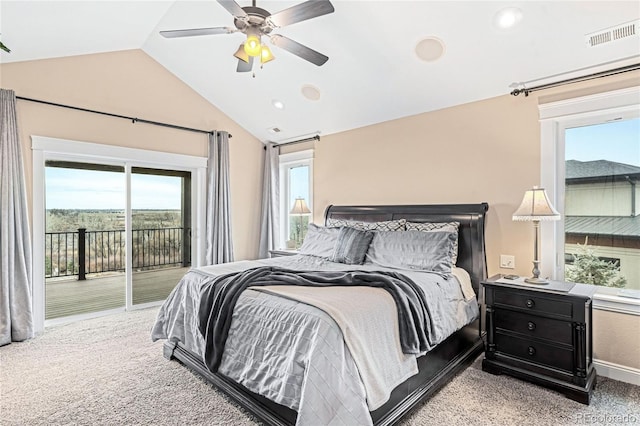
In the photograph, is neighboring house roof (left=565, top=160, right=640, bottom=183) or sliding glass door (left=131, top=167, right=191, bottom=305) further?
sliding glass door (left=131, top=167, right=191, bottom=305)

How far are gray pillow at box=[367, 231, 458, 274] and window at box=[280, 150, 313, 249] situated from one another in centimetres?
198

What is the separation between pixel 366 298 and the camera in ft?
6.72

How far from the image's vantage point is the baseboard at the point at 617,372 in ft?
8.41

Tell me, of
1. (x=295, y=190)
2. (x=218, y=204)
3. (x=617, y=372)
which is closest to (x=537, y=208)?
(x=617, y=372)

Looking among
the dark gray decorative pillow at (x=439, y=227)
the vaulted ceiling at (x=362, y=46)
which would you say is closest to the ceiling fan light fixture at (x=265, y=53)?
the vaulted ceiling at (x=362, y=46)

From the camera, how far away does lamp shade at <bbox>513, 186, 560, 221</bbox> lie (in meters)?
2.63

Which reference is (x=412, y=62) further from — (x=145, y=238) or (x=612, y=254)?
(x=145, y=238)

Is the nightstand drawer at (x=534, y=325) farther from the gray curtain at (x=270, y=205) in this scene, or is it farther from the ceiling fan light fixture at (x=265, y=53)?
the gray curtain at (x=270, y=205)

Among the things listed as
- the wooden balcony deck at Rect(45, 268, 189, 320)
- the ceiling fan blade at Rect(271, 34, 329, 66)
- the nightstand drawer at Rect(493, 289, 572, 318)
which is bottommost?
the wooden balcony deck at Rect(45, 268, 189, 320)

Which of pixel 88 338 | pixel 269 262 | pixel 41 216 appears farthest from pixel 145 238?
pixel 269 262

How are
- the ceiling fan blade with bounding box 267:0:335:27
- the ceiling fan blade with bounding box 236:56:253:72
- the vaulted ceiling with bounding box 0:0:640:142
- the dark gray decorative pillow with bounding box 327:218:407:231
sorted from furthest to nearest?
the dark gray decorative pillow with bounding box 327:218:407:231
the ceiling fan blade with bounding box 236:56:253:72
the vaulted ceiling with bounding box 0:0:640:142
the ceiling fan blade with bounding box 267:0:335:27

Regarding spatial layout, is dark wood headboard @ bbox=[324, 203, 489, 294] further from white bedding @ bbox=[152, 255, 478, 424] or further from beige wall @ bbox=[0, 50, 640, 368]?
white bedding @ bbox=[152, 255, 478, 424]

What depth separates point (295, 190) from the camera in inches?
222

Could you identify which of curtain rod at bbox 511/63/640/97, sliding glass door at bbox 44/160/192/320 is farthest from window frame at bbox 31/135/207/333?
curtain rod at bbox 511/63/640/97
